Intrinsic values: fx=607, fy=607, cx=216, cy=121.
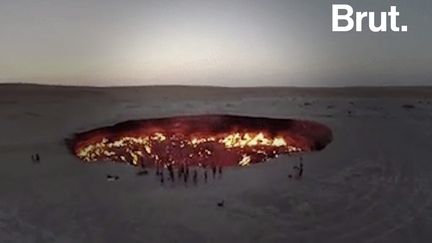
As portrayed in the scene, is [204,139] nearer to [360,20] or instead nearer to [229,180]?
[229,180]

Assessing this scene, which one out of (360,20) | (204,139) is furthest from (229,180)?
(360,20)

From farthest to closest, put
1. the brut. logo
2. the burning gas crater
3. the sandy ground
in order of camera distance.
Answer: the brut. logo → the burning gas crater → the sandy ground

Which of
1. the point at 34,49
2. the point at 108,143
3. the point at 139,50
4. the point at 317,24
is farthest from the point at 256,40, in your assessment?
the point at 34,49

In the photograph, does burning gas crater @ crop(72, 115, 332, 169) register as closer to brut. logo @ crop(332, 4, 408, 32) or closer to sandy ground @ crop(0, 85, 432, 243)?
sandy ground @ crop(0, 85, 432, 243)

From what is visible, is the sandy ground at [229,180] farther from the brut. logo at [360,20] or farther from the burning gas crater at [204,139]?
the brut. logo at [360,20]

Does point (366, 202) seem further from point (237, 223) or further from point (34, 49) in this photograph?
point (34, 49)

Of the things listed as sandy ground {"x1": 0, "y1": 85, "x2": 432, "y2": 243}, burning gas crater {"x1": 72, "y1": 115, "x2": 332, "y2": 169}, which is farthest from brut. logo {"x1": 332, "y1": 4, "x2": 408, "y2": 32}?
burning gas crater {"x1": 72, "y1": 115, "x2": 332, "y2": 169}
